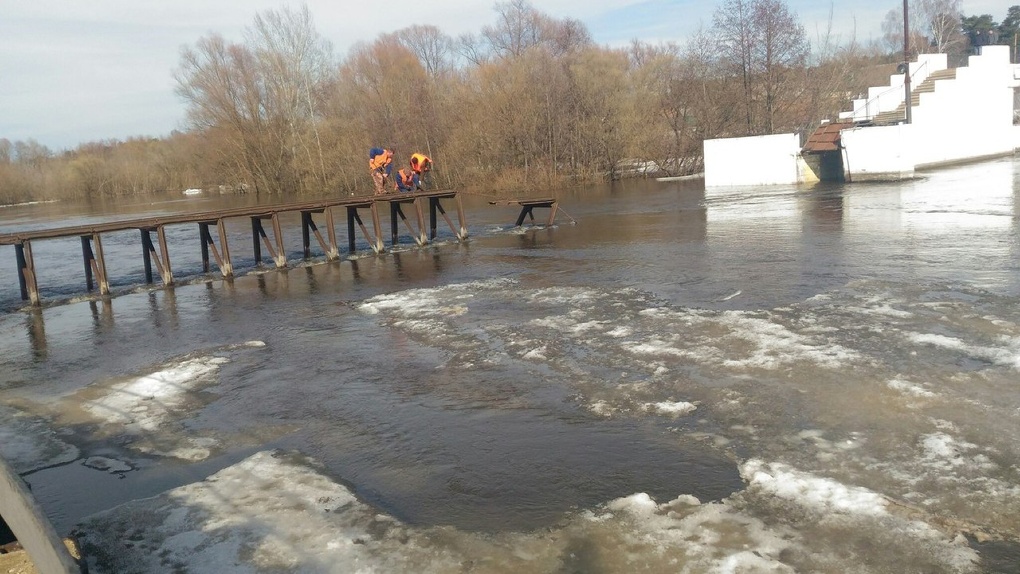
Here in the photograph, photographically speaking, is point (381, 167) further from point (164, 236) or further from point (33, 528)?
point (33, 528)

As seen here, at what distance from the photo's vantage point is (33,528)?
2906mm

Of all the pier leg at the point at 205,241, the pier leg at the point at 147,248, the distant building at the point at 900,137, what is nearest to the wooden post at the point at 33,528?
the pier leg at the point at 147,248

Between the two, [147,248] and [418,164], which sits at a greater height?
[418,164]

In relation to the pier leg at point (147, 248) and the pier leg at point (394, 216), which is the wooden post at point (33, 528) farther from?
the pier leg at point (394, 216)

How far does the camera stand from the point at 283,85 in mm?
58781

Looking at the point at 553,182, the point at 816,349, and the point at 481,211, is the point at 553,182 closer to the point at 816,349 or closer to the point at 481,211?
the point at 481,211

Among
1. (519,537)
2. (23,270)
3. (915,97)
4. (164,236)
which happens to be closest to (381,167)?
(164,236)

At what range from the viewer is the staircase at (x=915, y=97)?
30.3m

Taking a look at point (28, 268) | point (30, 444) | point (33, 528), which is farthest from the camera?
A: point (28, 268)

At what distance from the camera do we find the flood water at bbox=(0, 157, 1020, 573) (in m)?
4.36

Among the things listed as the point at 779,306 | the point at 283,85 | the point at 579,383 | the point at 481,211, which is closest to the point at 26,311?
the point at 579,383

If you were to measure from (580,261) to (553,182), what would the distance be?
2745cm

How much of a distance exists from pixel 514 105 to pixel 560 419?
38253 mm

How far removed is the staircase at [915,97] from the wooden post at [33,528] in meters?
31.8
